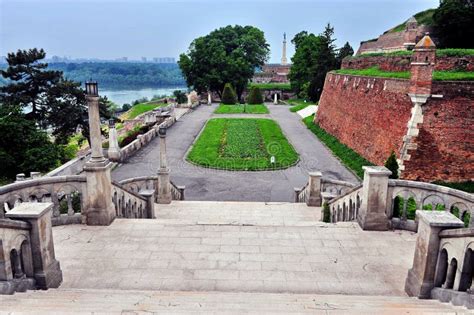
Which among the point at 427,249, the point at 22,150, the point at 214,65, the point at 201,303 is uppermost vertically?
the point at 214,65

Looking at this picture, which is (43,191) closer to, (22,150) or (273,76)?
(22,150)

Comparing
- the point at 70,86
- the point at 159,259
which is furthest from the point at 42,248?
the point at 70,86

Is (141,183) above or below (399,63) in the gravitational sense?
below

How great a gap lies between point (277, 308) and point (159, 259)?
2503mm

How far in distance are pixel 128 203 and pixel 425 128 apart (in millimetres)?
12168

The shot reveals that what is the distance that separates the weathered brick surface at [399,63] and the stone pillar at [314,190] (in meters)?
9.65

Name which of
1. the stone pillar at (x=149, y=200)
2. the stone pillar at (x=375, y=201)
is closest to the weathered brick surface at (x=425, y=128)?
the stone pillar at (x=375, y=201)

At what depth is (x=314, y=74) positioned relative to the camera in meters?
44.6

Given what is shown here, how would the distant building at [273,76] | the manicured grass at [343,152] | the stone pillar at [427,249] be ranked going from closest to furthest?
1. the stone pillar at [427,249]
2. the manicured grass at [343,152]
3. the distant building at [273,76]

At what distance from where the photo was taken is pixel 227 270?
5785 mm

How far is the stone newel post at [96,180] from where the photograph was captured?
23.7ft

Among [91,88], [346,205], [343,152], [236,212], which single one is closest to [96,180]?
[91,88]

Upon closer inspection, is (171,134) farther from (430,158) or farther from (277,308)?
(277,308)

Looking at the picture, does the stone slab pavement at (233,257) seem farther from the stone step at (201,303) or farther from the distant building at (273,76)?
the distant building at (273,76)
